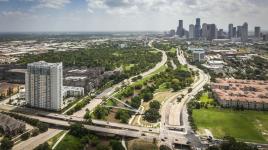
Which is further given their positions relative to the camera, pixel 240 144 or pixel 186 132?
pixel 186 132

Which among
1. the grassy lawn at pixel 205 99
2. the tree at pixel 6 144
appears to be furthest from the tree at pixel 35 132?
the grassy lawn at pixel 205 99

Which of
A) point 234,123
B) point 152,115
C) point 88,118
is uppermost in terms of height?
point 152,115

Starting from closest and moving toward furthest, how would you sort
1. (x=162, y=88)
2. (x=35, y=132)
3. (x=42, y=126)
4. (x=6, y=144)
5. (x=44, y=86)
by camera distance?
(x=6, y=144) → (x=35, y=132) → (x=42, y=126) → (x=44, y=86) → (x=162, y=88)

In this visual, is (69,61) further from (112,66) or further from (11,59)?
(11,59)

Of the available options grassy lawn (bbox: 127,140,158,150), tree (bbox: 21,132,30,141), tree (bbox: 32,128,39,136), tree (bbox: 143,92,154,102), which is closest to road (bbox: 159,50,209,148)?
grassy lawn (bbox: 127,140,158,150)

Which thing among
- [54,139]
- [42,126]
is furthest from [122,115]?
[42,126]

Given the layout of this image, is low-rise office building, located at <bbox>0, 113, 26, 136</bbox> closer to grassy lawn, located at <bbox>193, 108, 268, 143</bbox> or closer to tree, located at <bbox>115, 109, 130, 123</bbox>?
tree, located at <bbox>115, 109, 130, 123</bbox>

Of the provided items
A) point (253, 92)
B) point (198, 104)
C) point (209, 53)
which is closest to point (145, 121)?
point (198, 104)

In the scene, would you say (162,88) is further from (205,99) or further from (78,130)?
(78,130)
